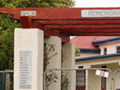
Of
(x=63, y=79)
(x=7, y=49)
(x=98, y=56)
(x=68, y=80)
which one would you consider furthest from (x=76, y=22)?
(x=98, y=56)

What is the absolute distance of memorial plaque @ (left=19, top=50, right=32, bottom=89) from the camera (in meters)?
11.8

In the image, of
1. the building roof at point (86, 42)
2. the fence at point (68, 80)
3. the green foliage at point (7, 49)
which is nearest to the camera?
the fence at point (68, 80)

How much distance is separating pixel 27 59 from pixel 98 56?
43.4 ft

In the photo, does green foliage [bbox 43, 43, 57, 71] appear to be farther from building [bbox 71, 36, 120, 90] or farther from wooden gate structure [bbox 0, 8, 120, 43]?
building [bbox 71, 36, 120, 90]

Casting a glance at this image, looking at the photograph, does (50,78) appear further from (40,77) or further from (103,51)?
(103,51)

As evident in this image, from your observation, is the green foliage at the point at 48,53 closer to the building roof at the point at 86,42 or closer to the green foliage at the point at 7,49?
the green foliage at the point at 7,49

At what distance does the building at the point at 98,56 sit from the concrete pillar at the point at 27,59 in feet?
31.4

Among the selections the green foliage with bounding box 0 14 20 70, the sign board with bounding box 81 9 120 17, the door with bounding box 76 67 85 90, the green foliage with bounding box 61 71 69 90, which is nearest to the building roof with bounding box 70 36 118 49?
the door with bounding box 76 67 85 90

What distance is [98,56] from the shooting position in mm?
24688

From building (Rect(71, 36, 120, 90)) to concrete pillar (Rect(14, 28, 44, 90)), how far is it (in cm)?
956

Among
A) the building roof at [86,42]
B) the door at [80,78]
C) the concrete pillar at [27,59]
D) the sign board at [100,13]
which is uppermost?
the building roof at [86,42]

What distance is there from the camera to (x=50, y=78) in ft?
46.9

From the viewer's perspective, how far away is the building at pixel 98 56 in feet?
80.2

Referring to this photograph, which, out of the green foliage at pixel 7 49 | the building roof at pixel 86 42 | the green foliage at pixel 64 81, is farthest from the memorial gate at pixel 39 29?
the building roof at pixel 86 42
